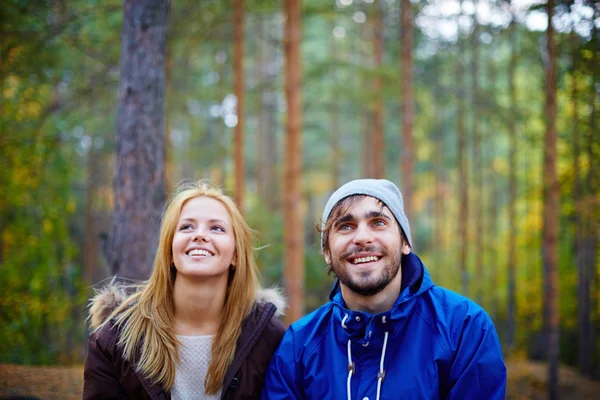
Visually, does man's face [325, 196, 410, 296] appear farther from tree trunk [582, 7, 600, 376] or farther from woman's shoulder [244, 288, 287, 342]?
tree trunk [582, 7, 600, 376]

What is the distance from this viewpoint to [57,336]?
13.3m

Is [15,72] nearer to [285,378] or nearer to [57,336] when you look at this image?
[285,378]

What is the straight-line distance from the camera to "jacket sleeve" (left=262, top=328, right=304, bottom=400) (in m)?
2.92

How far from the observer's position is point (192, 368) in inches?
125

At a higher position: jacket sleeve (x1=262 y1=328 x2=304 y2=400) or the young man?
the young man

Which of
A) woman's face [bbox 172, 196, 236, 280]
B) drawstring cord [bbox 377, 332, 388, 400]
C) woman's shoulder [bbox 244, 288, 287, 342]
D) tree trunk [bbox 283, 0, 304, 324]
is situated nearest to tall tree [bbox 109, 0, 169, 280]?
woman's face [bbox 172, 196, 236, 280]

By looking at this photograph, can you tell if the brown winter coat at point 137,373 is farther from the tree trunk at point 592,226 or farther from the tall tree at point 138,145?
the tree trunk at point 592,226

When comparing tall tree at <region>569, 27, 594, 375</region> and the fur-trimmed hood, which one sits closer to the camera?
the fur-trimmed hood

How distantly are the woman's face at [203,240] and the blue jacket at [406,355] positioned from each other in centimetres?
75

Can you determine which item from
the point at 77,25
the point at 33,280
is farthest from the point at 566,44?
the point at 33,280

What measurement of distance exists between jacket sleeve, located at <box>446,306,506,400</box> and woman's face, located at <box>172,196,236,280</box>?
1.56m

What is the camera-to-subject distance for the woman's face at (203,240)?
3143mm

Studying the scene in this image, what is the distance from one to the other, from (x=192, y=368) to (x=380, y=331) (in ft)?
4.23

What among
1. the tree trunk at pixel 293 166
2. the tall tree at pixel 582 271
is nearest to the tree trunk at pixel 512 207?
the tall tree at pixel 582 271
